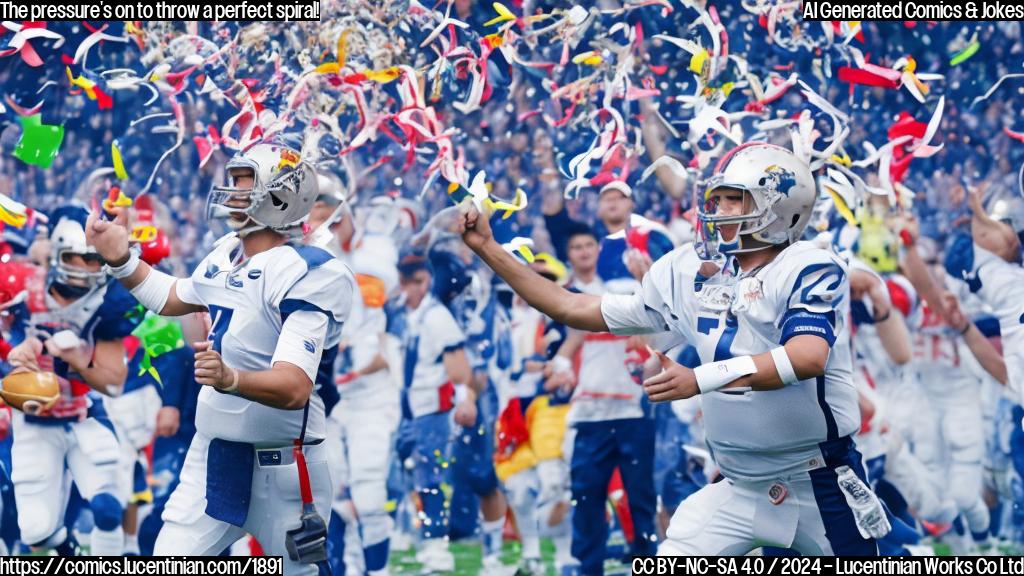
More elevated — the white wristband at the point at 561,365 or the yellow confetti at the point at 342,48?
the yellow confetti at the point at 342,48

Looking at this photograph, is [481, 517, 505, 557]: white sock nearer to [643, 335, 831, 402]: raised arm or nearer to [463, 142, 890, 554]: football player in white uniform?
[463, 142, 890, 554]: football player in white uniform

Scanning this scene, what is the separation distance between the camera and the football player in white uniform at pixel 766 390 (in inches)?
242

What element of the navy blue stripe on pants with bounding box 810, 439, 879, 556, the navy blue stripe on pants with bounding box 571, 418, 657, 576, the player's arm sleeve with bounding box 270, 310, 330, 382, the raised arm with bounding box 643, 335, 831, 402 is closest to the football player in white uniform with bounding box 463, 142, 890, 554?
the navy blue stripe on pants with bounding box 810, 439, 879, 556

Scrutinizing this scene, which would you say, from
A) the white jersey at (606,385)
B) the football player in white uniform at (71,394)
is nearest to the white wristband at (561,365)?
the white jersey at (606,385)

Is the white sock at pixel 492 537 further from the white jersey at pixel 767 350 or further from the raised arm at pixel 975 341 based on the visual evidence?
the white jersey at pixel 767 350

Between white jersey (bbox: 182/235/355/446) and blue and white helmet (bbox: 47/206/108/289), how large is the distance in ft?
7.98

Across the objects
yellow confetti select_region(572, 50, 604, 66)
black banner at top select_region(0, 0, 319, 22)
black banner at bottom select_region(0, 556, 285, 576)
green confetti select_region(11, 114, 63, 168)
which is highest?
black banner at top select_region(0, 0, 319, 22)

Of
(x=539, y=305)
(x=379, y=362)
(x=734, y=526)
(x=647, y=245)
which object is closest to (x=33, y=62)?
(x=379, y=362)

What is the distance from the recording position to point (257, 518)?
6602mm

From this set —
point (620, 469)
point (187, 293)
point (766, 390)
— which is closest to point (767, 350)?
point (766, 390)

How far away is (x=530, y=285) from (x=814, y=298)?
3.93 ft

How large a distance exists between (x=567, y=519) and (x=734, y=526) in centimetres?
333

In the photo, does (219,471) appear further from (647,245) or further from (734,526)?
(647,245)

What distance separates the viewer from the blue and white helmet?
351 inches
